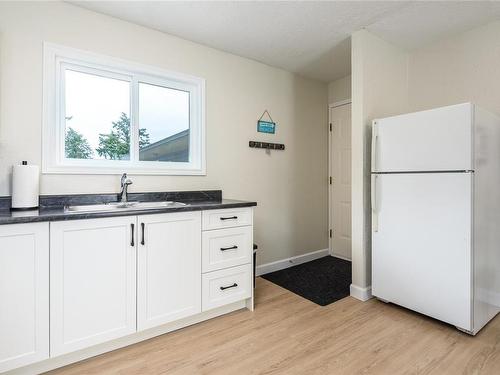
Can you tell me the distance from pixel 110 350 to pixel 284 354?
1093 mm

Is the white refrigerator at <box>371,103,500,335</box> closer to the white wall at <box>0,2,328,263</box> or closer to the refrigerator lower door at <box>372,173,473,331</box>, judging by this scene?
the refrigerator lower door at <box>372,173,473,331</box>

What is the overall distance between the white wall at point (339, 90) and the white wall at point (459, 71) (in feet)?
2.58

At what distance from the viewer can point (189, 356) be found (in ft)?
5.56

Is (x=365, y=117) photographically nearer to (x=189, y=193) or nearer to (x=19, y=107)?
(x=189, y=193)

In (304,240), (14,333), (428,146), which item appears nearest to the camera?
(14,333)

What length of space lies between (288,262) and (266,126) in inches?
64.9

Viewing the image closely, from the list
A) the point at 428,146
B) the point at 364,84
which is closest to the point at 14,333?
the point at 428,146

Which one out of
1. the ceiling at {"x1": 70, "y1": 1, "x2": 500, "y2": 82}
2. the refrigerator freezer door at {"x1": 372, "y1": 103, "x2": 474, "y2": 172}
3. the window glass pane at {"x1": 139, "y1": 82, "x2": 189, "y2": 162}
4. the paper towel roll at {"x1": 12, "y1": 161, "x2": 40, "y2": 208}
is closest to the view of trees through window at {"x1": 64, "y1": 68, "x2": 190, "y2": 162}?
the window glass pane at {"x1": 139, "y1": 82, "x2": 189, "y2": 162}

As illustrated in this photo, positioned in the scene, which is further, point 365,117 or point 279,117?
point 279,117

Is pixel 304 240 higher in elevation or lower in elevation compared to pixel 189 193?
lower

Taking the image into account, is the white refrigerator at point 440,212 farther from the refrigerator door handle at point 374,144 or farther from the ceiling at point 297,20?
the ceiling at point 297,20

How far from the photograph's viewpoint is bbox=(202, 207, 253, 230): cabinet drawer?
2.04 metres

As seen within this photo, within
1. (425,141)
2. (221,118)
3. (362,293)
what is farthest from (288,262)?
(425,141)

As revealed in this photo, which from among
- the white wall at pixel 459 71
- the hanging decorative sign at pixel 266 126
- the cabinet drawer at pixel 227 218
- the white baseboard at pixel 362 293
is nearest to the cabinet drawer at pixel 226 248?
the cabinet drawer at pixel 227 218
